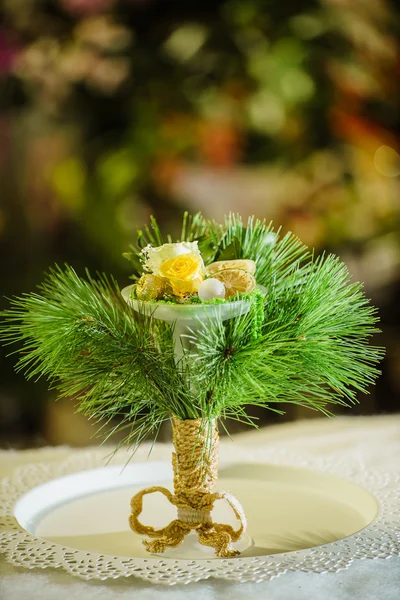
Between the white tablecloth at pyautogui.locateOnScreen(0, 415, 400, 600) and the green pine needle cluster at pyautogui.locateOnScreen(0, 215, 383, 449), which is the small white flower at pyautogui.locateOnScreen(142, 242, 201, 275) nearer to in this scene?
the green pine needle cluster at pyautogui.locateOnScreen(0, 215, 383, 449)

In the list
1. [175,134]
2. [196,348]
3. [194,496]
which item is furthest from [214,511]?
[175,134]

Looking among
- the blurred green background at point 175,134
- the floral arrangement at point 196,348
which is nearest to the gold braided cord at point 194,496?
the floral arrangement at point 196,348

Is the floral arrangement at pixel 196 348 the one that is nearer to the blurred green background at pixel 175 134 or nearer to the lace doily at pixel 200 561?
the lace doily at pixel 200 561

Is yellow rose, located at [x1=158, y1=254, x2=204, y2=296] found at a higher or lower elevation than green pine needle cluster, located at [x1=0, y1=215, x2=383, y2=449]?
higher

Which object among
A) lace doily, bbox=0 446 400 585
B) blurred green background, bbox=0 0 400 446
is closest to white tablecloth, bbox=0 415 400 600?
lace doily, bbox=0 446 400 585

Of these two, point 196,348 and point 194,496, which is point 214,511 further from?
point 196,348

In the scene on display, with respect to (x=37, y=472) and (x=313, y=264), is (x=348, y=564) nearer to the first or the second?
(x=313, y=264)

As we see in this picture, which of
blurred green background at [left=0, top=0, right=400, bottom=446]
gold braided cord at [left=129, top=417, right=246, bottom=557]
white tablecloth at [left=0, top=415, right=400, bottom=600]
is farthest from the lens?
blurred green background at [left=0, top=0, right=400, bottom=446]
